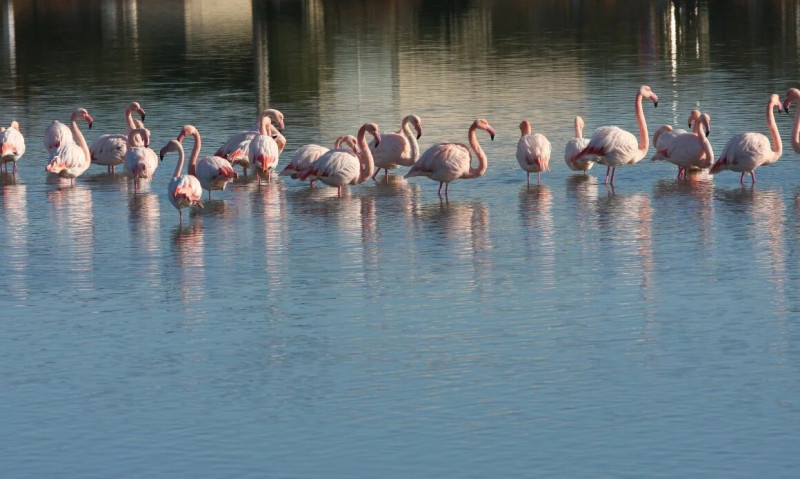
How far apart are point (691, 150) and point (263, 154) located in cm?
517

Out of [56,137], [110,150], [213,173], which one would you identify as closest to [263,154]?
[213,173]

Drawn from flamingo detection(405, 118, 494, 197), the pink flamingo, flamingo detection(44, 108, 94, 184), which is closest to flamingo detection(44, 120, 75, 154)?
flamingo detection(44, 108, 94, 184)

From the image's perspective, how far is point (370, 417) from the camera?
8961mm

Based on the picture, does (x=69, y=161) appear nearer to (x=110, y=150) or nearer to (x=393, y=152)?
(x=110, y=150)

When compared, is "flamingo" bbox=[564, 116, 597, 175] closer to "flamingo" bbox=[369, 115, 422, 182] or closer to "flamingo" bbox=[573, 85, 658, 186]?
"flamingo" bbox=[573, 85, 658, 186]

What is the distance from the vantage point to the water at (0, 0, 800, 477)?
8484 mm

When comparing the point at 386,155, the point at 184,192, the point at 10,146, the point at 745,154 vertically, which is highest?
the point at 10,146

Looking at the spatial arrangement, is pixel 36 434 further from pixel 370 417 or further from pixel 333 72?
pixel 333 72

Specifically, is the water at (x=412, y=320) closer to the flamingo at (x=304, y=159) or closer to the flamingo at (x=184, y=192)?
the flamingo at (x=184, y=192)

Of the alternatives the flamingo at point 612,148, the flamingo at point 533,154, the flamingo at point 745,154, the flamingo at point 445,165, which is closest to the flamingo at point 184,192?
the flamingo at point 445,165

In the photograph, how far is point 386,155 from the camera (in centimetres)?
1902

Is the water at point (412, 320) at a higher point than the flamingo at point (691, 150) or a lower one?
lower

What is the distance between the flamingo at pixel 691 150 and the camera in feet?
59.3

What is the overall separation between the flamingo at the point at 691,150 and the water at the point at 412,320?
0.96 ft
